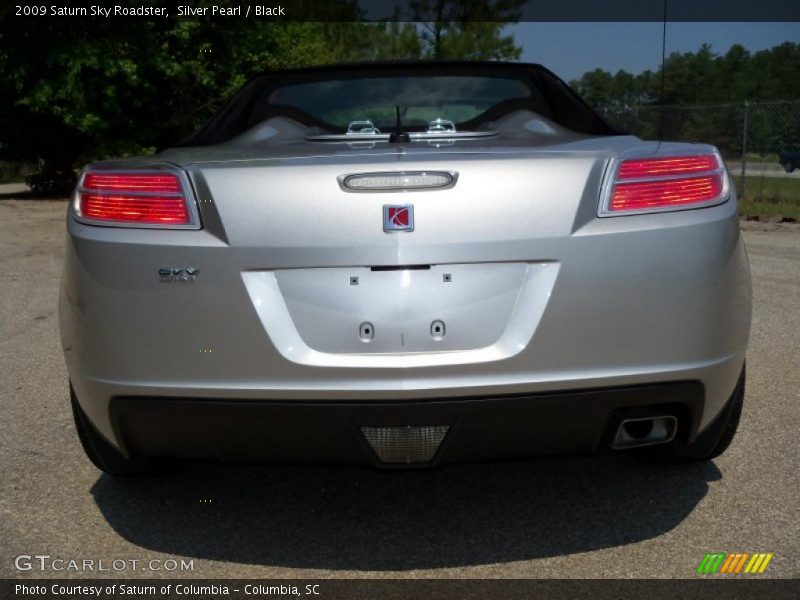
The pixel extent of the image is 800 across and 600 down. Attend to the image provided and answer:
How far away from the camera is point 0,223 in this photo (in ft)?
47.6

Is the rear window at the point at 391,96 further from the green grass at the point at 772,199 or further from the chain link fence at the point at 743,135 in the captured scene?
the chain link fence at the point at 743,135

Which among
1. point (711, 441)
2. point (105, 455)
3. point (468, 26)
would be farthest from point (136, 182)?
point (468, 26)

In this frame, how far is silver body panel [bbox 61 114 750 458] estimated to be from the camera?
2213mm

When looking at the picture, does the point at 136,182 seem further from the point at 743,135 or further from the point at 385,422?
the point at 743,135

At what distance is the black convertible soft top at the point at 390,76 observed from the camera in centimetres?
357

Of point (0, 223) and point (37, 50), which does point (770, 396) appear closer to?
point (0, 223)

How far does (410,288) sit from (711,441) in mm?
1199

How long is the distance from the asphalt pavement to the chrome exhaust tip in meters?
0.33

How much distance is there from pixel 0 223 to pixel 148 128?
5.57m

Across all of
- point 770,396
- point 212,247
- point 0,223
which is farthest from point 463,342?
point 0,223

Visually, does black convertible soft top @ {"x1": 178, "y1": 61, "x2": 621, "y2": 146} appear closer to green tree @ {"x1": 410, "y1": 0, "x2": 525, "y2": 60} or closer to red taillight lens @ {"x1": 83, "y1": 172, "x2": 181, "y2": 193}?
red taillight lens @ {"x1": 83, "y1": 172, "x2": 181, "y2": 193}

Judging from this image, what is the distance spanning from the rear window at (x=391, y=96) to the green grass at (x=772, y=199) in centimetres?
1159

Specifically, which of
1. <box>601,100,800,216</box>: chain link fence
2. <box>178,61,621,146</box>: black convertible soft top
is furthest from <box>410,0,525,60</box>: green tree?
<box>178,61,621,146</box>: black convertible soft top

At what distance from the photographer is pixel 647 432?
8.26 ft
